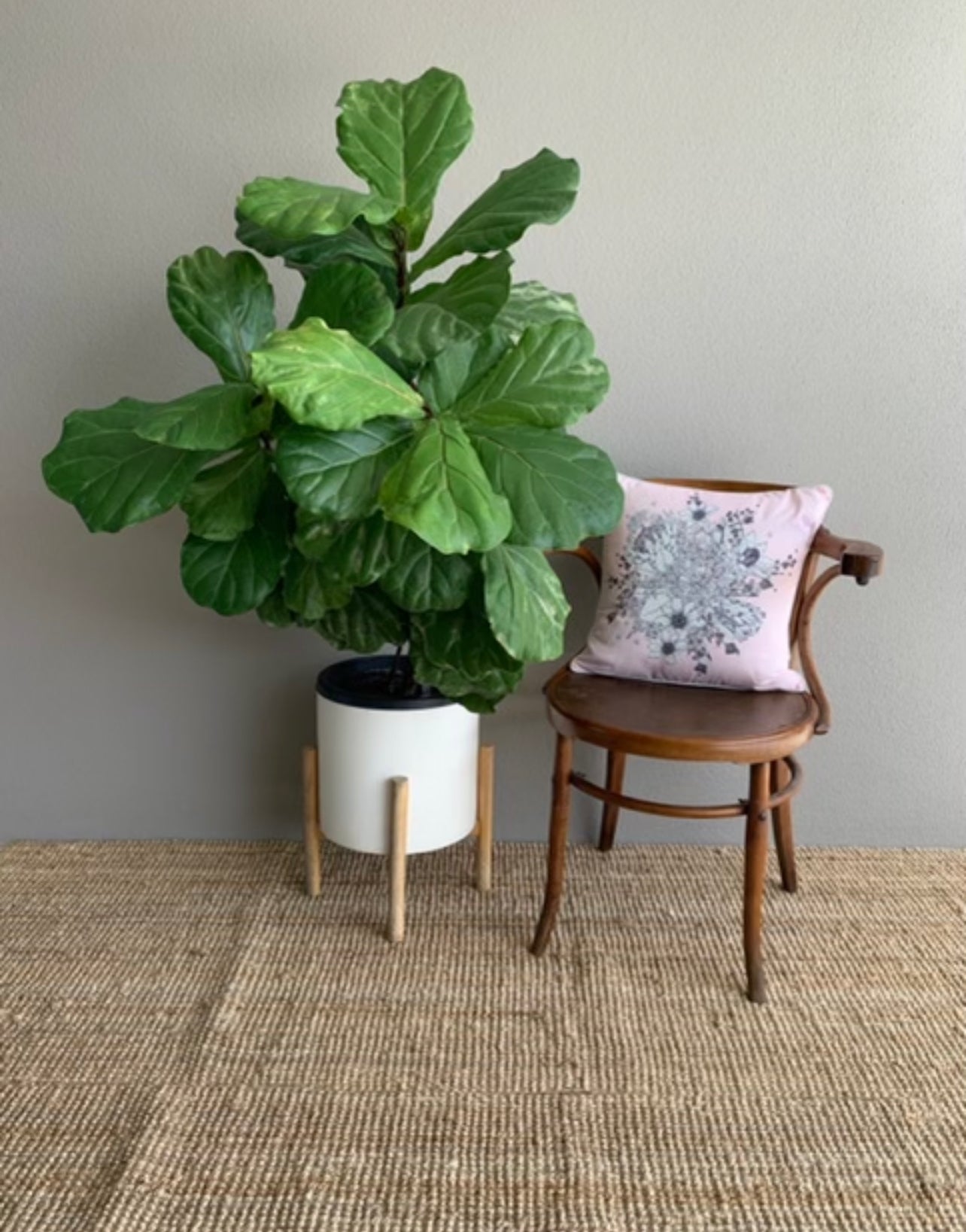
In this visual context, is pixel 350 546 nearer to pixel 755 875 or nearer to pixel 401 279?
pixel 401 279

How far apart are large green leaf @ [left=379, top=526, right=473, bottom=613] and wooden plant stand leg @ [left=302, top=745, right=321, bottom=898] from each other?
Result: 1.79 ft

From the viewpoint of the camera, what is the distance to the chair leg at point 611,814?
2.26 metres

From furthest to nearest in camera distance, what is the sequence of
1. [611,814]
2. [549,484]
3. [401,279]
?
[611,814] → [401,279] → [549,484]

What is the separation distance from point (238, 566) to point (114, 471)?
0.24 meters

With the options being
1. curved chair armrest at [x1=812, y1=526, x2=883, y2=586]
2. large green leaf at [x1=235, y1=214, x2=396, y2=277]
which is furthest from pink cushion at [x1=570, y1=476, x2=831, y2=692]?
large green leaf at [x1=235, y1=214, x2=396, y2=277]

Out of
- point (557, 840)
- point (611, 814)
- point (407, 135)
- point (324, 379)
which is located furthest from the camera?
point (611, 814)

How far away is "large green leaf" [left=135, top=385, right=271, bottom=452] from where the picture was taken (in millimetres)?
1650

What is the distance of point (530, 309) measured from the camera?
5.98 feet

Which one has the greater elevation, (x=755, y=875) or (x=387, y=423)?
(x=387, y=423)

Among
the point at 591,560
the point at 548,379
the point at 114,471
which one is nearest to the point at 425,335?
the point at 548,379

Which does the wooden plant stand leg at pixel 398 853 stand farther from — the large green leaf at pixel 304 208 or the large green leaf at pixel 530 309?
the large green leaf at pixel 304 208

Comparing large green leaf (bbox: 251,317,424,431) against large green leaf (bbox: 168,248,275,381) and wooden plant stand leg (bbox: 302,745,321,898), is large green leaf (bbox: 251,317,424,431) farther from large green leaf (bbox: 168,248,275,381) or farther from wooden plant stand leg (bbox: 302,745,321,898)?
wooden plant stand leg (bbox: 302,745,321,898)

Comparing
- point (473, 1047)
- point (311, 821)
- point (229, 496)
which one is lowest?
point (473, 1047)

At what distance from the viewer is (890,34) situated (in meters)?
2.08
